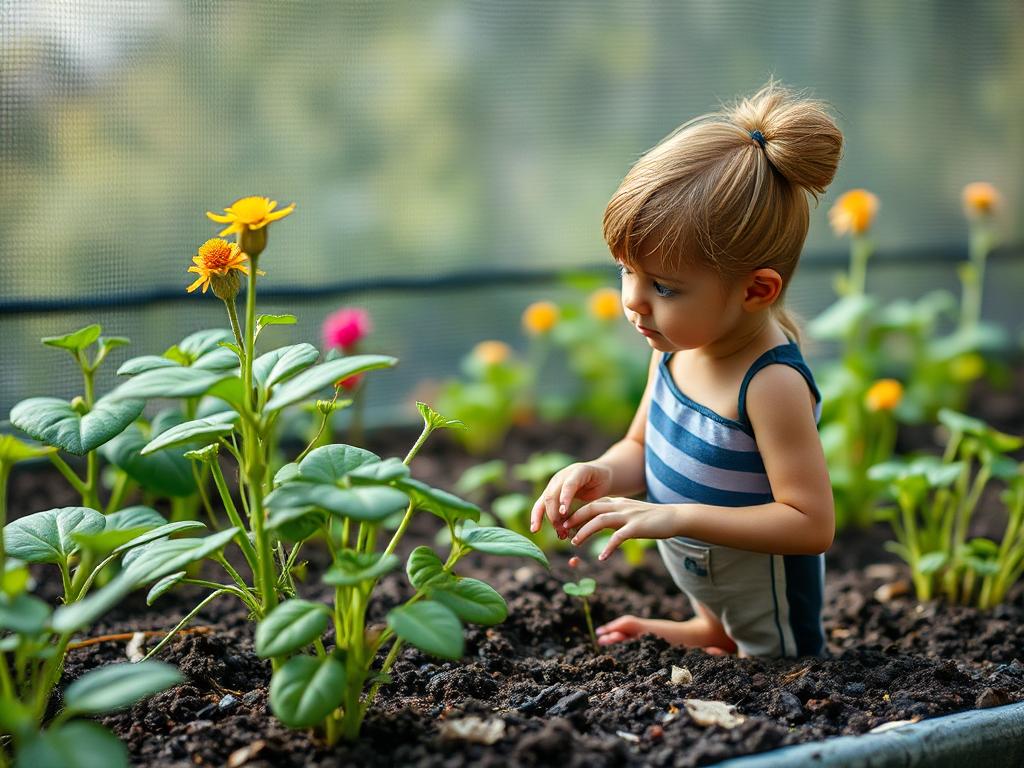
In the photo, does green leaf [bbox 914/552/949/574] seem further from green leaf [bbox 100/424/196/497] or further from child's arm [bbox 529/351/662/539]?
green leaf [bbox 100/424/196/497]

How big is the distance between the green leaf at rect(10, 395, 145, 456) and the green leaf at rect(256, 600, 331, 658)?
357mm

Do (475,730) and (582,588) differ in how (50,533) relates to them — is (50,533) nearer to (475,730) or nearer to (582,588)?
(475,730)

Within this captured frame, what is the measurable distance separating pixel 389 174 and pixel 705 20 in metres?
0.90

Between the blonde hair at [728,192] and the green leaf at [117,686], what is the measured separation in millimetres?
717

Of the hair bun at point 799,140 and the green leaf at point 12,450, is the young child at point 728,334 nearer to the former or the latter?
the hair bun at point 799,140

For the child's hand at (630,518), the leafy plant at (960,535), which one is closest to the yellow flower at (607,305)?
the leafy plant at (960,535)

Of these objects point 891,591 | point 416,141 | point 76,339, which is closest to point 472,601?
point 76,339

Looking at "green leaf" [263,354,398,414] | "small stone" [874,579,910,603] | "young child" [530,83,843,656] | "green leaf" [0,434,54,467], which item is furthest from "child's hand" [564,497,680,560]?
"small stone" [874,579,910,603]

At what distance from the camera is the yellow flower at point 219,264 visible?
1.12 meters

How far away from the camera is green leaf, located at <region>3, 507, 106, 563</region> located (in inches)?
44.4

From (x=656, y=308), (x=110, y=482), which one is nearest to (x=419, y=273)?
(x=110, y=482)

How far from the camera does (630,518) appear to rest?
1167 millimetres

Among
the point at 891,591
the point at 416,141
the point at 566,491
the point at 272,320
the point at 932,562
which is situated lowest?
the point at 891,591

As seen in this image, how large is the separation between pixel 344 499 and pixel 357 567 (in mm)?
102
